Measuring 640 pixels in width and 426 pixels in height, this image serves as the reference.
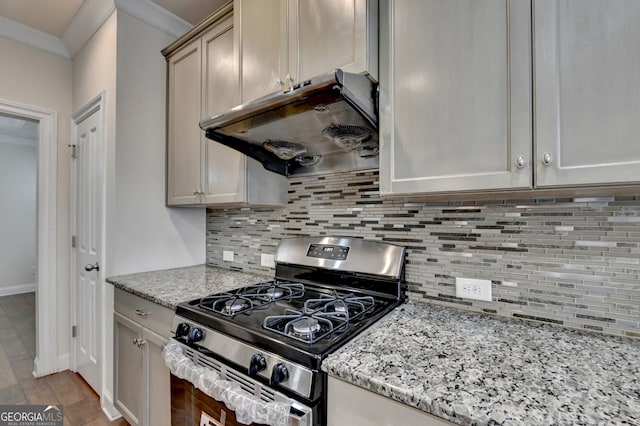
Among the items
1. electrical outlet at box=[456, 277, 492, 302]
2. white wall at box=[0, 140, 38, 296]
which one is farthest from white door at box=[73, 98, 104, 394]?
white wall at box=[0, 140, 38, 296]

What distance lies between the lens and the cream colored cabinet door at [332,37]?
1119 millimetres

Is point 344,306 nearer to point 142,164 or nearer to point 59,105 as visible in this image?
point 142,164

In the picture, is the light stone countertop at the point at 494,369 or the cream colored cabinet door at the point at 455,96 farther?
the cream colored cabinet door at the point at 455,96

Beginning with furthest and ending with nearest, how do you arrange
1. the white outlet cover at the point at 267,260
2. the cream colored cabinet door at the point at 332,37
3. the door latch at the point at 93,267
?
the door latch at the point at 93,267, the white outlet cover at the point at 267,260, the cream colored cabinet door at the point at 332,37

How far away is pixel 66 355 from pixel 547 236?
3482 millimetres

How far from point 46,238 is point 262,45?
2.38 m


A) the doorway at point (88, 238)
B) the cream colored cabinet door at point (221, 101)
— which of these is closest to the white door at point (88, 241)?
the doorway at point (88, 238)

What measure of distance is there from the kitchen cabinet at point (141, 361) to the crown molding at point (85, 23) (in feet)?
6.03

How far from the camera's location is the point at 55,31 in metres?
2.35

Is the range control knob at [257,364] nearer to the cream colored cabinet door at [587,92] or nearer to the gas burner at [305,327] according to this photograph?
the gas burner at [305,327]

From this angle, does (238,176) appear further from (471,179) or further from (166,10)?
(166,10)

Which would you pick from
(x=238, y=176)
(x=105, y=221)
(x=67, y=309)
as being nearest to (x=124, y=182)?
(x=105, y=221)

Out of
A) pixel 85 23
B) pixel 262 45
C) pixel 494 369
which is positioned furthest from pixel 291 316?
pixel 85 23

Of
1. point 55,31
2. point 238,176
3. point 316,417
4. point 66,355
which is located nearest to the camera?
point 316,417
